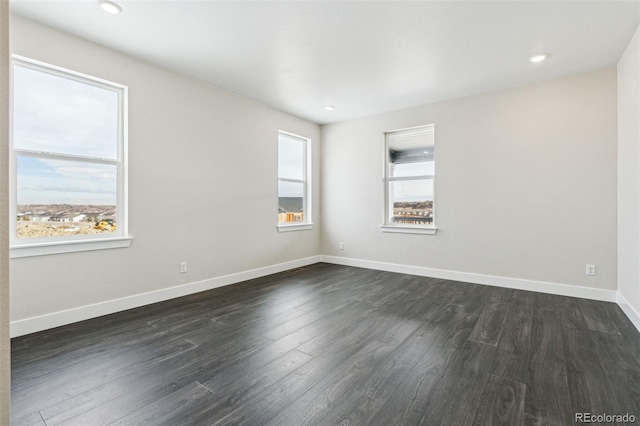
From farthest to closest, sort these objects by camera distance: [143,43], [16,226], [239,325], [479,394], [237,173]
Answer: [237,173], [143,43], [239,325], [16,226], [479,394]

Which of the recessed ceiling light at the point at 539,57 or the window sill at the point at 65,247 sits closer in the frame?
the window sill at the point at 65,247

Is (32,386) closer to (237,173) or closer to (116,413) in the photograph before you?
(116,413)

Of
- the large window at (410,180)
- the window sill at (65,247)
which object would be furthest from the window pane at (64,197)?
the large window at (410,180)

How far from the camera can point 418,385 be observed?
1.82 meters

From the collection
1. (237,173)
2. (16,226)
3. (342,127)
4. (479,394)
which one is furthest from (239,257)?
(479,394)

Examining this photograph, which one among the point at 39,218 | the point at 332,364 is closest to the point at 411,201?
the point at 332,364

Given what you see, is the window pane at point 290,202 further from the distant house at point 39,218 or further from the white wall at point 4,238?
the white wall at point 4,238

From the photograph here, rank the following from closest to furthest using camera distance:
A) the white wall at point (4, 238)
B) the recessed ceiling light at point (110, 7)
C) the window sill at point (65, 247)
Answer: the white wall at point (4, 238) → the recessed ceiling light at point (110, 7) → the window sill at point (65, 247)

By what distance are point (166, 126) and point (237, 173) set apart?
1094mm

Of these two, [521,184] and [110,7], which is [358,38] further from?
[521,184]

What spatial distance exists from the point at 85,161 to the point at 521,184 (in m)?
4.99

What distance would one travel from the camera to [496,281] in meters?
4.07

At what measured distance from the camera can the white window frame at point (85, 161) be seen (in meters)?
2.48

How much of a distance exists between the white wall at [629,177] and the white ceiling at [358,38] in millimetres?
269
